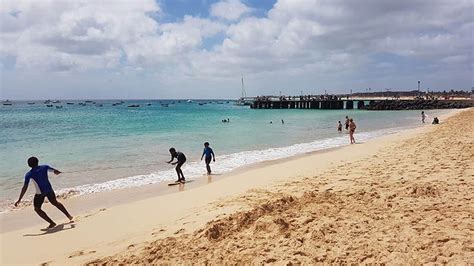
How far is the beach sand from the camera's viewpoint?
471 cm

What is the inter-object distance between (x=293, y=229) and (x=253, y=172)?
7.10m

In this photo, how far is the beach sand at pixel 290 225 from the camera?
4711 mm

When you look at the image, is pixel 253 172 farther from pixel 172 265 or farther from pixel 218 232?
pixel 172 265

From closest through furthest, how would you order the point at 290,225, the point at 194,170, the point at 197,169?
the point at 290,225 → the point at 194,170 → the point at 197,169

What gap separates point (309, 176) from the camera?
10633 mm

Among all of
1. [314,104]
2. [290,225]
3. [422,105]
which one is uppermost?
[314,104]

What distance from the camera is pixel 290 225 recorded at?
222 inches

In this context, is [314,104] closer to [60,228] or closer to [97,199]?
[97,199]

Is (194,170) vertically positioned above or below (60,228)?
below

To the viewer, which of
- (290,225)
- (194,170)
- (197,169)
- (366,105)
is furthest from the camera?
(366,105)

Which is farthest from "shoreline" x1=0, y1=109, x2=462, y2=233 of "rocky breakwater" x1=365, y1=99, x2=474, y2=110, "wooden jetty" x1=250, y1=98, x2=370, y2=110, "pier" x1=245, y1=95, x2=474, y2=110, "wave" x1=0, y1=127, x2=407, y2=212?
"wooden jetty" x1=250, y1=98, x2=370, y2=110

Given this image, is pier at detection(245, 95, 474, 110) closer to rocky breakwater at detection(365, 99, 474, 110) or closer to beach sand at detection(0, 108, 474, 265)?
rocky breakwater at detection(365, 99, 474, 110)

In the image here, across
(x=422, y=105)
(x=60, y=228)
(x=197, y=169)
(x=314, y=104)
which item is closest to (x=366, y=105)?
(x=314, y=104)

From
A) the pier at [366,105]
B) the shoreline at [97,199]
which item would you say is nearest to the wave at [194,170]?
the shoreline at [97,199]
